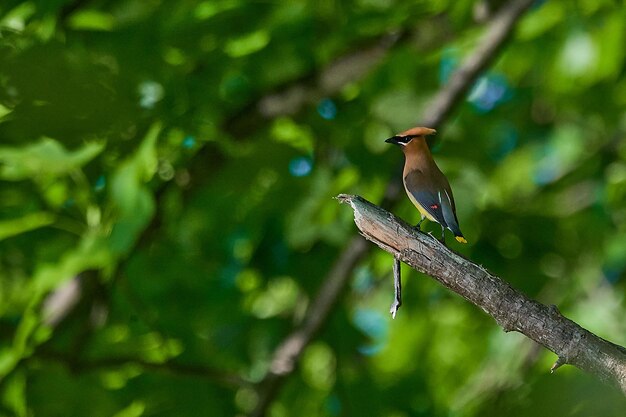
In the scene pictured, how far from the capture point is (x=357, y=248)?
4.93 meters

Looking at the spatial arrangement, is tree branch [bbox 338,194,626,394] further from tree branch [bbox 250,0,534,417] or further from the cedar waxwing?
tree branch [bbox 250,0,534,417]

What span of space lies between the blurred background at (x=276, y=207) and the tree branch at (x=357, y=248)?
0.11 metres

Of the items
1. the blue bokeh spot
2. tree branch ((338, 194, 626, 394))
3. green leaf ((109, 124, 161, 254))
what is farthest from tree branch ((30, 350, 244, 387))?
tree branch ((338, 194, 626, 394))

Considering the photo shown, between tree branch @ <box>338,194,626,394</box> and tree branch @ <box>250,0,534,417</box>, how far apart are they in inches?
109

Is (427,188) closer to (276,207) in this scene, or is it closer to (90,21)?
(90,21)

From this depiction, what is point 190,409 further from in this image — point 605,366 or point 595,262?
point 605,366

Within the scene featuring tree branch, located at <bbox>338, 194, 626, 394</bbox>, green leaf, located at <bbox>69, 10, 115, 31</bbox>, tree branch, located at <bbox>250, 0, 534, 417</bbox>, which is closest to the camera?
tree branch, located at <bbox>338, 194, 626, 394</bbox>

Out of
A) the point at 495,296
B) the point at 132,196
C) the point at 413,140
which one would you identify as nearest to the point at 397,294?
the point at 495,296

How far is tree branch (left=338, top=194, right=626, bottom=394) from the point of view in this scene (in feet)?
6.32

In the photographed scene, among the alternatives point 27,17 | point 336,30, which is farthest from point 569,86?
point 27,17

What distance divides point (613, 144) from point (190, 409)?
125 inches

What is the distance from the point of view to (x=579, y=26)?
5.71 meters

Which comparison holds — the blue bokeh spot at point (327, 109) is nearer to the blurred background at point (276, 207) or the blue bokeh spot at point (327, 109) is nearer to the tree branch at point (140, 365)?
the blurred background at point (276, 207)

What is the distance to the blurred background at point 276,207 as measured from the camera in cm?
452
